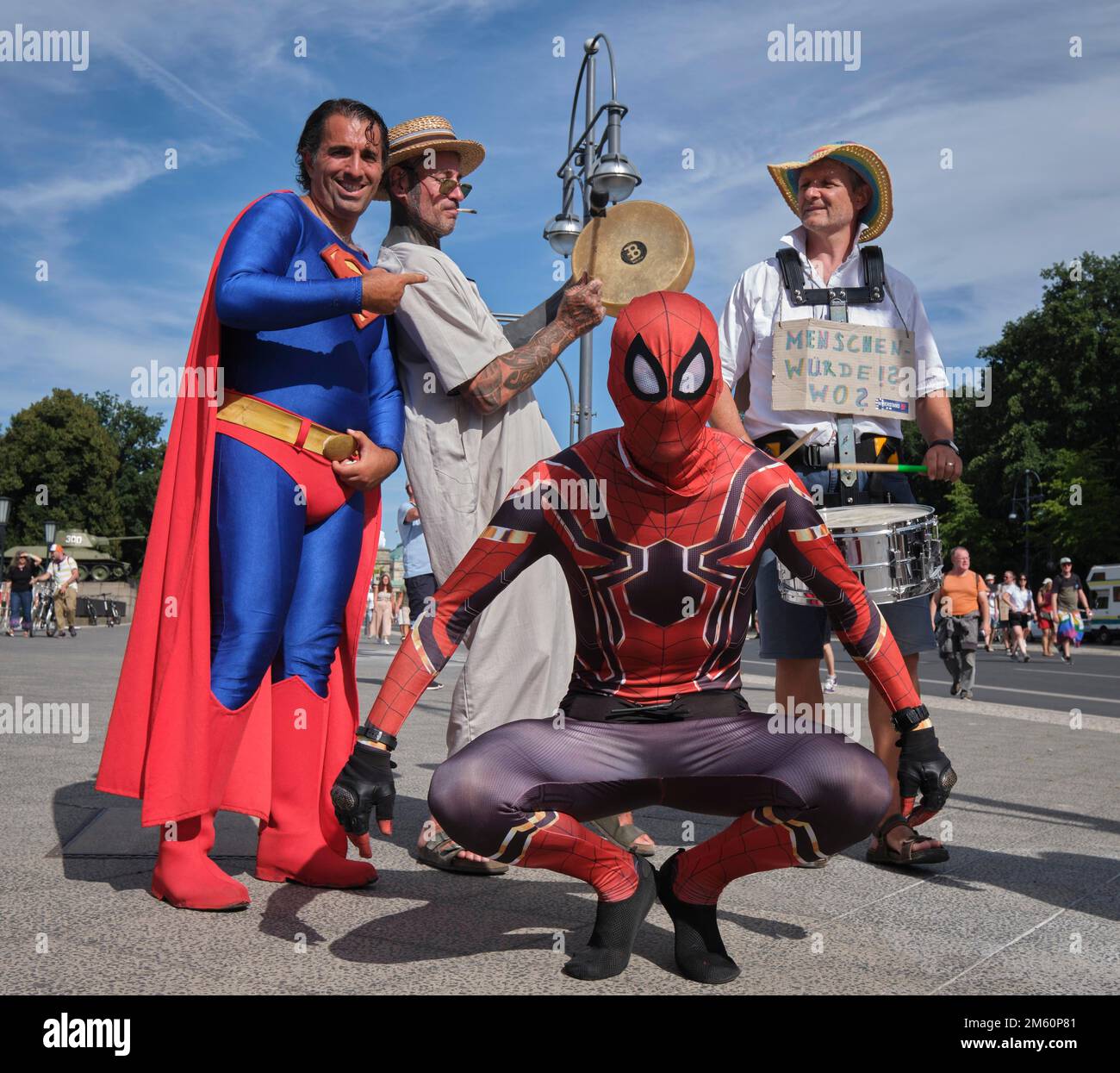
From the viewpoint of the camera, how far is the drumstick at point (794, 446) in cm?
382

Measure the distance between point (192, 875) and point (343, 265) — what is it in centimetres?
178

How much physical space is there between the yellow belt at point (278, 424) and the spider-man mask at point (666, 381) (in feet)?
3.71

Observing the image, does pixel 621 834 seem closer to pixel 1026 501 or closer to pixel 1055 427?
pixel 1026 501

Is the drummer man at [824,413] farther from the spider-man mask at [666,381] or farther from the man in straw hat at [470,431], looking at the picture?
the spider-man mask at [666,381]

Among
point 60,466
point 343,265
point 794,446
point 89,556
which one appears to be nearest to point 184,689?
point 343,265

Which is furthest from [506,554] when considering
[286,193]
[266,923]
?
[286,193]

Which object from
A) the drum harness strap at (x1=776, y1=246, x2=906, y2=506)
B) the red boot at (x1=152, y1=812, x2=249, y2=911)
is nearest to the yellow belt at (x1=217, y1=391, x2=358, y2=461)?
the red boot at (x1=152, y1=812, x2=249, y2=911)

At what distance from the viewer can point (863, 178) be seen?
13.5 ft

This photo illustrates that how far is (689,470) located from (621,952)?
105 cm

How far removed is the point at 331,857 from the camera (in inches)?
132

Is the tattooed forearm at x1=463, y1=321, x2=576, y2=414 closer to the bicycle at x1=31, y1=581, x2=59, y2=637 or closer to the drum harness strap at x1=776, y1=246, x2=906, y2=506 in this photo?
the drum harness strap at x1=776, y1=246, x2=906, y2=506

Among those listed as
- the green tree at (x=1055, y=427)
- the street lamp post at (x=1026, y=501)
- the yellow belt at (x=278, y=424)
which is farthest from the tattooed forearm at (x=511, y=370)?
the street lamp post at (x=1026, y=501)

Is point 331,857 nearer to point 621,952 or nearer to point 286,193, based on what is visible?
point 621,952

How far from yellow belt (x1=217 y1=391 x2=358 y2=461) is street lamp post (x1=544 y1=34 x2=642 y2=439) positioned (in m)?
8.38
